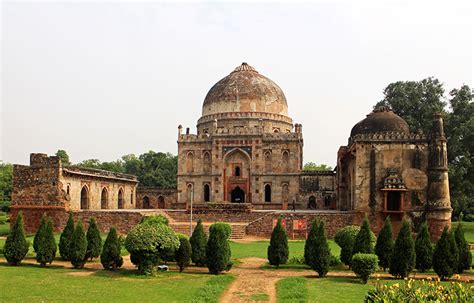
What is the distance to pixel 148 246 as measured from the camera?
1409cm

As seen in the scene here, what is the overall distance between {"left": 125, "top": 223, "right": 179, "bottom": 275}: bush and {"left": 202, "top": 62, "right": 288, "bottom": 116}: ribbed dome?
82.8ft

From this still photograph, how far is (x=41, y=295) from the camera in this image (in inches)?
447

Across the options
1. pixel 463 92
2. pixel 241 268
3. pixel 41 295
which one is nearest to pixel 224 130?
pixel 463 92

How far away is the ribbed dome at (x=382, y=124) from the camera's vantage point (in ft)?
90.2

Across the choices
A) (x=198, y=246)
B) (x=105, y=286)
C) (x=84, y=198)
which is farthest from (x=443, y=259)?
(x=84, y=198)

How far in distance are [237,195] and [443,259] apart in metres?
23.7

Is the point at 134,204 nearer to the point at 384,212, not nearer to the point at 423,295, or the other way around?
the point at 384,212

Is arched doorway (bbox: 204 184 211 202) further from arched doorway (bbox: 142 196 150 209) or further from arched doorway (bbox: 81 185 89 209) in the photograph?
arched doorway (bbox: 81 185 89 209)

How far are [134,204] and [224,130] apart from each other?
11462mm

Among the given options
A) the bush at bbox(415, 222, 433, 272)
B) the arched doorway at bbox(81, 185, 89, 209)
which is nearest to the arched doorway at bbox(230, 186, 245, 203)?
the arched doorway at bbox(81, 185, 89, 209)

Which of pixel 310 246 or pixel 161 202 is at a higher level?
pixel 161 202

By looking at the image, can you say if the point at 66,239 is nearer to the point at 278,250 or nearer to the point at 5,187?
the point at 278,250

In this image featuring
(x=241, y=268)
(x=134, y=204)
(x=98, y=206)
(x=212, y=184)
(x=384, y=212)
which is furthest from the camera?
(x=134, y=204)

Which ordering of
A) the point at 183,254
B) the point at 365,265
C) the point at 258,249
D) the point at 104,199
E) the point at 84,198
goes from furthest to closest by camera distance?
1. the point at 104,199
2. the point at 84,198
3. the point at 258,249
4. the point at 183,254
5. the point at 365,265
